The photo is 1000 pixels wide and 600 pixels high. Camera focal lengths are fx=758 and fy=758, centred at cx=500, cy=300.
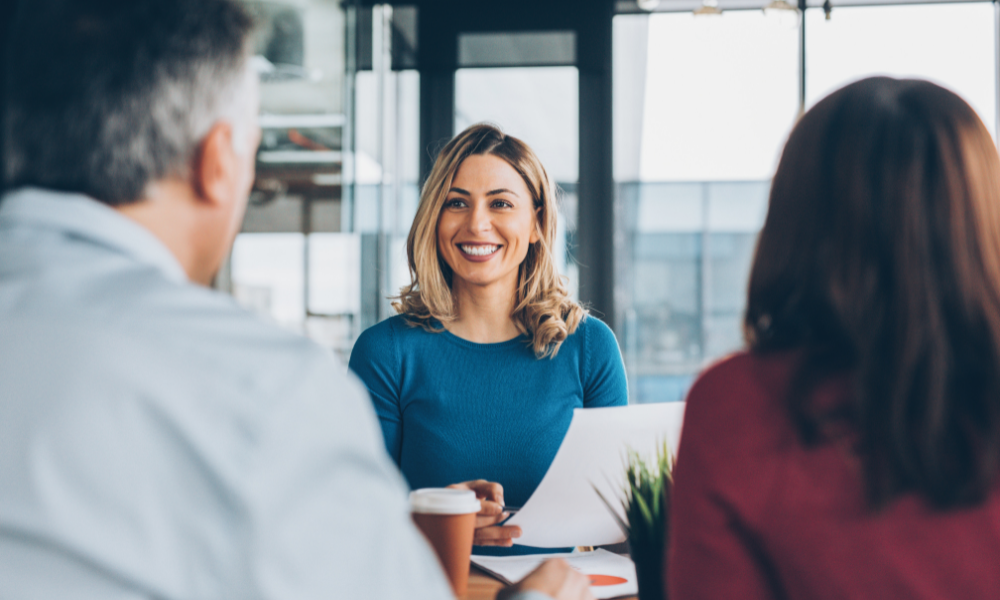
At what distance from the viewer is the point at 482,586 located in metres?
1.07

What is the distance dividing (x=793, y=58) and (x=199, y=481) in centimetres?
397

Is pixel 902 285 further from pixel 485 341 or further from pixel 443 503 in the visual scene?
pixel 485 341

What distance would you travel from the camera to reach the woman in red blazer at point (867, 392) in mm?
691

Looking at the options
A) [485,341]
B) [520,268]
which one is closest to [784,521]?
[485,341]

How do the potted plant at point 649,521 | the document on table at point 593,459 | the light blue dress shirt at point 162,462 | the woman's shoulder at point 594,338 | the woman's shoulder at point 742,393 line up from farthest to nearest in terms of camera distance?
1. the woman's shoulder at point 594,338
2. the document on table at point 593,459
3. the potted plant at point 649,521
4. the woman's shoulder at point 742,393
5. the light blue dress shirt at point 162,462

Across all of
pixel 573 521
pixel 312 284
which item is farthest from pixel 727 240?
pixel 573 521

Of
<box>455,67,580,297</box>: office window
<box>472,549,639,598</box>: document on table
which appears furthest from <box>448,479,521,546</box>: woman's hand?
<box>455,67,580,297</box>: office window

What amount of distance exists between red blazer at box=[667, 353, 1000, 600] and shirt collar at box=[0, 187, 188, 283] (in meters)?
0.52

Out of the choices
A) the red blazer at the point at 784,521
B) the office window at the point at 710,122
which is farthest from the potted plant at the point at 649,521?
the office window at the point at 710,122

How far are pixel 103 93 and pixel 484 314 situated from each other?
4.35 feet

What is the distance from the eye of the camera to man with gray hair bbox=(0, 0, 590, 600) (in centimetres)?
51

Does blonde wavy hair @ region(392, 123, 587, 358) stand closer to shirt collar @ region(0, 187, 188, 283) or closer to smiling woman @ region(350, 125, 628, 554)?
smiling woman @ region(350, 125, 628, 554)

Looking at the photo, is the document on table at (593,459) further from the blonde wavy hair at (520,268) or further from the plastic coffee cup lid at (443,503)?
the blonde wavy hair at (520,268)

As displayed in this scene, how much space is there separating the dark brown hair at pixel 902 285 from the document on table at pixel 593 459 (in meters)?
0.40
